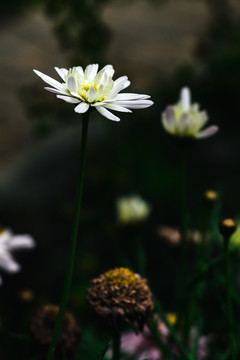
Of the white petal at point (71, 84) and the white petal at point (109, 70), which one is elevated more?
the white petal at point (109, 70)

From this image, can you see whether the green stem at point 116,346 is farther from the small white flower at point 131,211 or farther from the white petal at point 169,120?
the small white flower at point 131,211

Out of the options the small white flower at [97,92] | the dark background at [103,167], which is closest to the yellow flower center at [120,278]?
the small white flower at [97,92]

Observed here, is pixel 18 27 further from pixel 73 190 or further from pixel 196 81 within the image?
pixel 73 190

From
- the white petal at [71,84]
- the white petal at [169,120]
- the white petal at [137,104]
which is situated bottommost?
the white petal at [137,104]

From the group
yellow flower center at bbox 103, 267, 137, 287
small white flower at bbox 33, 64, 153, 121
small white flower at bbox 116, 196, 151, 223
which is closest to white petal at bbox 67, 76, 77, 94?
small white flower at bbox 33, 64, 153, 121

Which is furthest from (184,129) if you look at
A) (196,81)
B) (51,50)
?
(51,50)

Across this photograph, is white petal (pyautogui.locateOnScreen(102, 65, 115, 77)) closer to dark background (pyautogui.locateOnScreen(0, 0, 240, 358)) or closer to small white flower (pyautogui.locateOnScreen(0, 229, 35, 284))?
small white flower (pyautogui.locateOnScreen(0, 229, 35, 284))
